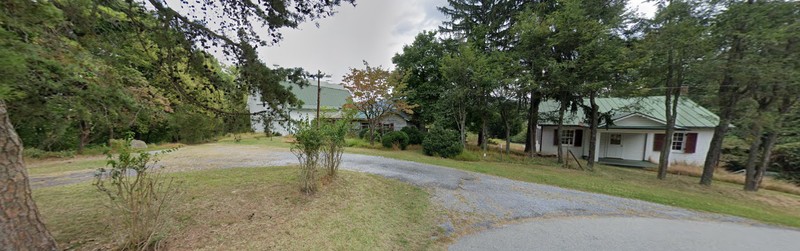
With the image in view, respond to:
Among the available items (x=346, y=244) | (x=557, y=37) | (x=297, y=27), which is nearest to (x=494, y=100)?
(x=557, y=37)

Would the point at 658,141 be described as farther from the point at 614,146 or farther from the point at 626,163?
the point at 626,163

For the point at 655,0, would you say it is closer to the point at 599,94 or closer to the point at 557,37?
the point at 557,37

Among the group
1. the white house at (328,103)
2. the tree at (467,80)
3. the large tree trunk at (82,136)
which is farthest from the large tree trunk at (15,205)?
the white house at (328,103)

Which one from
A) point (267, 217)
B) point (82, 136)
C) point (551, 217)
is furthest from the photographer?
point (82, 136)

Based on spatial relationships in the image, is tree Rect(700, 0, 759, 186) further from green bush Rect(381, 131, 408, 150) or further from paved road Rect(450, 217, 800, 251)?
green bush Rect(381, 131, 408, 150)

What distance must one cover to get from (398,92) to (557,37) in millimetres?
9412

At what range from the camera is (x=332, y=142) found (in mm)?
5852

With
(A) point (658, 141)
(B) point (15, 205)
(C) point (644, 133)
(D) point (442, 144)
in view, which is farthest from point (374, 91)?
(A) point (658, 141)

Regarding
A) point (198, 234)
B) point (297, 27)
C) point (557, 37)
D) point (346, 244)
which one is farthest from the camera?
point (557, 37)

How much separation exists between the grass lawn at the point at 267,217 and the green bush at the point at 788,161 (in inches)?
733

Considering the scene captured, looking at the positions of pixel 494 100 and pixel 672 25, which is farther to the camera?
pixel 494 100

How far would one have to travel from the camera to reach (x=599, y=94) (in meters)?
12.5

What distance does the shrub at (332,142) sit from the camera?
5598mm

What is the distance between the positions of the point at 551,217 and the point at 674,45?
8868 millimetres
